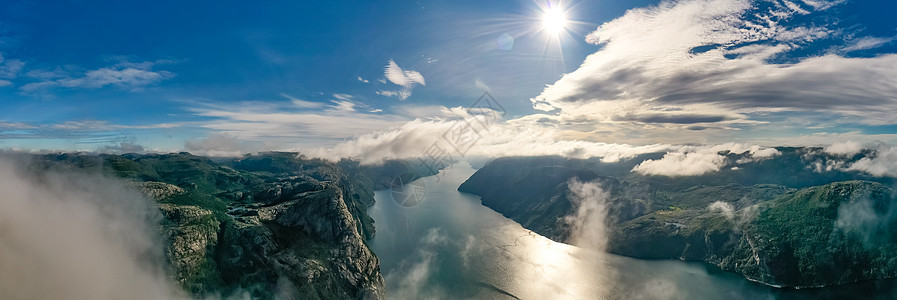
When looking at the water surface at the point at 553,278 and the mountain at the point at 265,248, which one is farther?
the water surface at the point at 553,278

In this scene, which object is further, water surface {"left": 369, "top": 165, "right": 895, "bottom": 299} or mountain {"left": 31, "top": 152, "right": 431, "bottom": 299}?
water surface {"left": 369, "top": 165, "right": 895, "bottom": 299}

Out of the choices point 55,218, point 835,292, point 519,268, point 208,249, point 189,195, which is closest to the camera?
point 55,218

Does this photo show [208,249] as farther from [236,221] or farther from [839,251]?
[839,251]

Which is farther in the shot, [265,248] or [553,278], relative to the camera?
[553,278]

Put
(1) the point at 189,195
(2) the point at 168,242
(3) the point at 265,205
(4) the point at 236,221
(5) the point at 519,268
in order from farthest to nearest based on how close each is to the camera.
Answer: (5) the point at 519,268
(3) the point at 265,205
(1) the point at 189,195
(4) the point at 236,221
(2) the point at 168,242

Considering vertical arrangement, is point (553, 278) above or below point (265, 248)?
below

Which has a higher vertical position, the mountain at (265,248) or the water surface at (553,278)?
the mountain at (265,248)

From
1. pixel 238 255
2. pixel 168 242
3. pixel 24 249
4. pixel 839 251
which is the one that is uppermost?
pixel 24 249

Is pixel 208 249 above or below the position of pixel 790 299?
above

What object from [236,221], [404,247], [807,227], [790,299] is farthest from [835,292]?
[236,221]

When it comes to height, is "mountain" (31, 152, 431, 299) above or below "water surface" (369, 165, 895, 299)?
above

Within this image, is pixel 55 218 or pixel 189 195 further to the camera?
pixel 189 195
